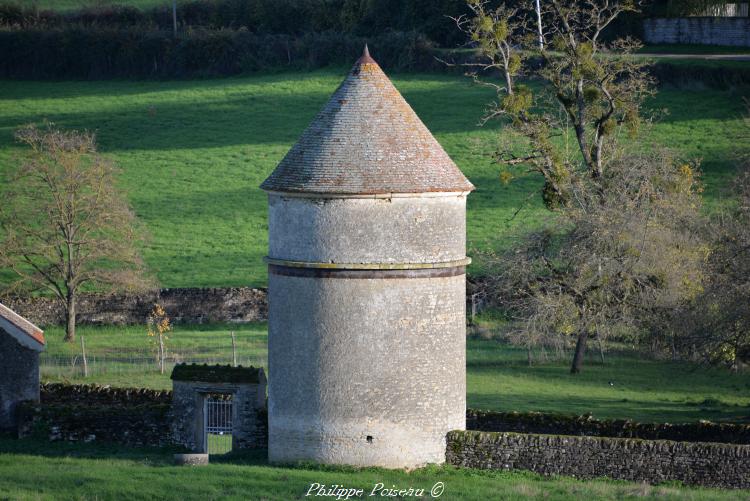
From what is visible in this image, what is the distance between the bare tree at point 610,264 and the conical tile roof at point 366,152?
1257 centimetres

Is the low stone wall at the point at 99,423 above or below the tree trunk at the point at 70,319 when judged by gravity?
below

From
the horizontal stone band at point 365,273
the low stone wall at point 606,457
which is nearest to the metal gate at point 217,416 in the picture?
the horizontal stone band at point 365,273

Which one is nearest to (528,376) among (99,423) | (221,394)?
(221,394)

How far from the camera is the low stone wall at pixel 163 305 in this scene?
45.6 metres

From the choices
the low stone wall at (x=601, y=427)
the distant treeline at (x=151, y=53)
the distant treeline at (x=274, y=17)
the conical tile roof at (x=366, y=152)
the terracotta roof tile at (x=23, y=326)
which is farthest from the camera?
the distant treeline at (x=151, y=53)

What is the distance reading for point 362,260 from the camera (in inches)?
993

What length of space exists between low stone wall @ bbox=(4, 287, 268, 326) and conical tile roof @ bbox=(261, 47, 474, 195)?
19962mm

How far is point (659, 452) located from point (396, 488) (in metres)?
5.16

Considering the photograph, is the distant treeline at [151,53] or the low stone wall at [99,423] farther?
the distant treeline at [151,53]

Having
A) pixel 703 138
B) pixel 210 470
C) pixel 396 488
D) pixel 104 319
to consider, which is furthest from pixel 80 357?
pixel 703 138

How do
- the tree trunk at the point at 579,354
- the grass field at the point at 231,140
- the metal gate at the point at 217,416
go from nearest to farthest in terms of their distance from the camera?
the metal gate at the point at 217,416
the tree trunk at the point at 579,354
the grass field at the point at 231,140

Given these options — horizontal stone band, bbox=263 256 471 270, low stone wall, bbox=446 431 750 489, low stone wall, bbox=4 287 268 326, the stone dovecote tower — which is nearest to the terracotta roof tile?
the stone dovecote tower

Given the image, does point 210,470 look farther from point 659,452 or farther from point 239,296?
point 239,296

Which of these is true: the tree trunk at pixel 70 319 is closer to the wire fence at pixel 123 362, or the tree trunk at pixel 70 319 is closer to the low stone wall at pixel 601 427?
the wire fence at pixel 123 362
